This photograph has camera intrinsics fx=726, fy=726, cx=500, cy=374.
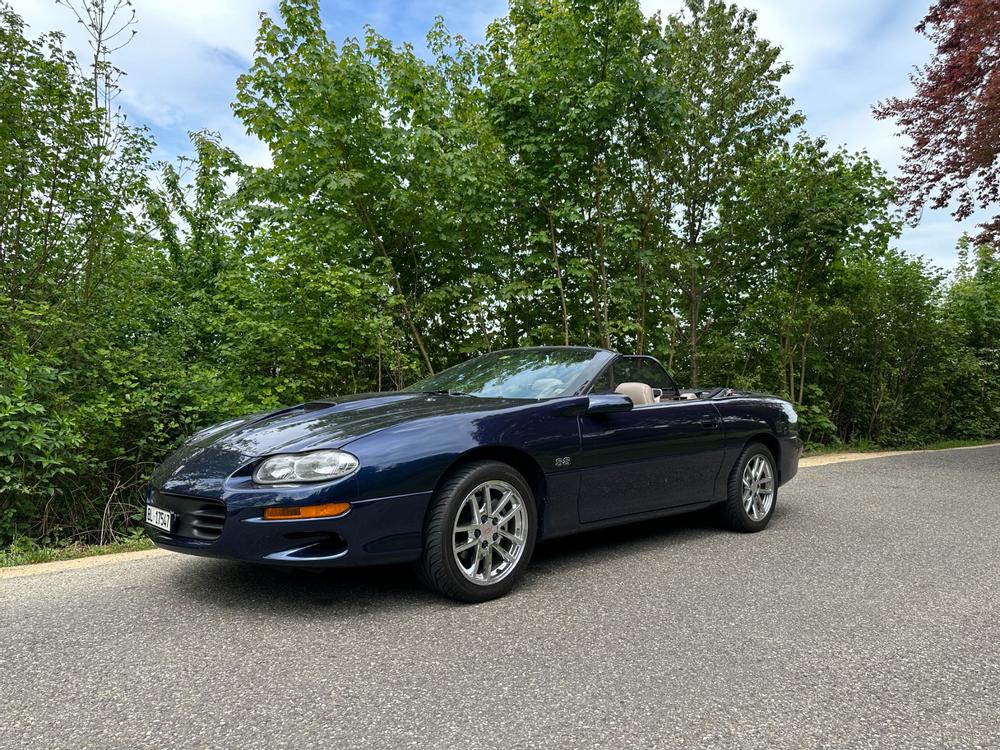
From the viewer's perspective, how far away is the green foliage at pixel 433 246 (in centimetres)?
642

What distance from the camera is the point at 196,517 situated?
3334 millimetres

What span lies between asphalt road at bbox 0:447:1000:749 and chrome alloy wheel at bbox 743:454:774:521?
0.65 metres

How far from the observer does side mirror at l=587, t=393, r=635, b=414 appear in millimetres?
4094

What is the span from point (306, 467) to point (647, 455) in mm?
2134

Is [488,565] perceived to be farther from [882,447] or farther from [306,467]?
[882,447]

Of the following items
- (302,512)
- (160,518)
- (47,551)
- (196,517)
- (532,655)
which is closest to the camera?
(532,655)

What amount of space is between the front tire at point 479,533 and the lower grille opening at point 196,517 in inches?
37.0

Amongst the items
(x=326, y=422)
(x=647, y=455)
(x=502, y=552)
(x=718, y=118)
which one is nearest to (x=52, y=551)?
(x=326, y=422)

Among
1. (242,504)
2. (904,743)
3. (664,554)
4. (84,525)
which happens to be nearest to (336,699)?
(242,504)

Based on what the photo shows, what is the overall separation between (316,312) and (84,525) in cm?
306

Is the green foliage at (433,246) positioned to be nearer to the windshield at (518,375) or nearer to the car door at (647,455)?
the windshield at (518,375)

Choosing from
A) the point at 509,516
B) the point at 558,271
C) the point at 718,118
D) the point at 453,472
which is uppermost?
the point at 718,118

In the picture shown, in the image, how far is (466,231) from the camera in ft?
30.3

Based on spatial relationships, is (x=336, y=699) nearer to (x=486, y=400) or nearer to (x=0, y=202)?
(x=486, y=400)
